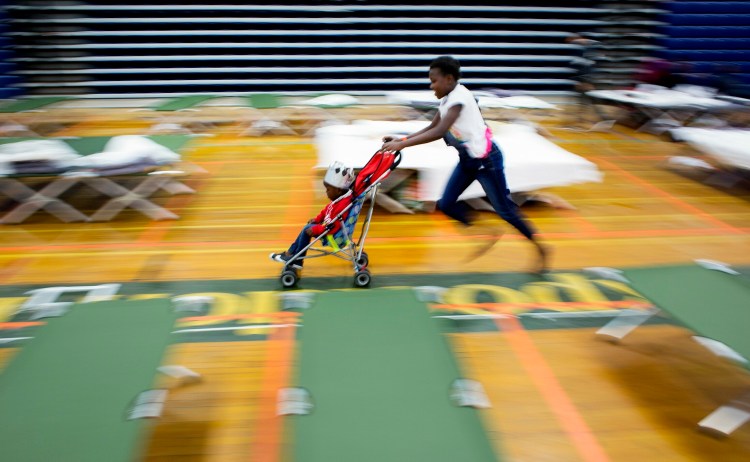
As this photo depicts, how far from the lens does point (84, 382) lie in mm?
2104

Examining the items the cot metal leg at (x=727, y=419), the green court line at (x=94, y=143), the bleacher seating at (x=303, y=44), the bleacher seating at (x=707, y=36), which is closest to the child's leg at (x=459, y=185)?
the cot metal leg at (x=727, y=419)

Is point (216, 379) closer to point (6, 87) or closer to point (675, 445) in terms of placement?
point (675, 445)

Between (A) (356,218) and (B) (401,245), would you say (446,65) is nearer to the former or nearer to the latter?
(A) (356,218)

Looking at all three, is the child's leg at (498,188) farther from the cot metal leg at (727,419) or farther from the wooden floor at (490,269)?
the cot metal leg at (727,419)

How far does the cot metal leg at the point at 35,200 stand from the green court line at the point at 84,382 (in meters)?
2.52

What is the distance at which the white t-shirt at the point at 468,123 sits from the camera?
129 inches

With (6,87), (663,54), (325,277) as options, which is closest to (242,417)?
(325,277)

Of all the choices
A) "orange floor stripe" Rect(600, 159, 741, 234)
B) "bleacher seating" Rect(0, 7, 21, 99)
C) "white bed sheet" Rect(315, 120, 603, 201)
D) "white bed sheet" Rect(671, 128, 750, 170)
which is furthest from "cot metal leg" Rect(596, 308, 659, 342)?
"bleacher seating" Rect(0, 7, 21, 99)

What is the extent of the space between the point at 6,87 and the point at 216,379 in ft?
29.1

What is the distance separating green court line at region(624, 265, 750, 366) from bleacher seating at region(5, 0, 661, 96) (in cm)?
767

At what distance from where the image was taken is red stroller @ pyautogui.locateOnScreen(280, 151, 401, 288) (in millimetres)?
3359

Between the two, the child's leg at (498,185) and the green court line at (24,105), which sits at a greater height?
the green court line at (24,105)

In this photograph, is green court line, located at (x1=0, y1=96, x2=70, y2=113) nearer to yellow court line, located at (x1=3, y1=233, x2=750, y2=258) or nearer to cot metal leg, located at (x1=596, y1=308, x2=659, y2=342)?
yellow court line, located at (x1=3, y1=233, x2=750, y2=258)

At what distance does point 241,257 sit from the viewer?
13.6ft
